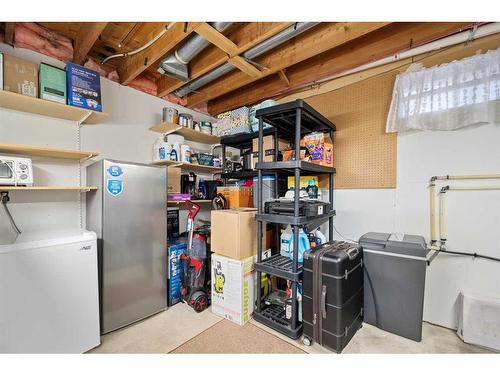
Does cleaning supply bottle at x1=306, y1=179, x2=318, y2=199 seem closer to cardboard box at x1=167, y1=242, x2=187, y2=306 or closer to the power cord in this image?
cardboard box at x1=167, y1=242, x2=187, y2=306

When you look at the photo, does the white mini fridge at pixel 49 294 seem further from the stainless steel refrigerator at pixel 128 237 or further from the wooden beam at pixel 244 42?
the wooden beam at pixel 244 42

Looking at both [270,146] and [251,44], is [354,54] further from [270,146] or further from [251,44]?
[270,146]

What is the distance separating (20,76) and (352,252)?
3.00 meters

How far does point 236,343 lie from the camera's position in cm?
175

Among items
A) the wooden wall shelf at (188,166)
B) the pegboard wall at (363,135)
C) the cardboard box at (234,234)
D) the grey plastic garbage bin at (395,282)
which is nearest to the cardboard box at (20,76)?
the wooden wall shelf at (188,166)

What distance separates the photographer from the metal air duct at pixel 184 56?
1.93 metres

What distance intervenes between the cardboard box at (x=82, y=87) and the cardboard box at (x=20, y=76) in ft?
0.71

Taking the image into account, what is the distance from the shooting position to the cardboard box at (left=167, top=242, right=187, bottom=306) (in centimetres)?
236

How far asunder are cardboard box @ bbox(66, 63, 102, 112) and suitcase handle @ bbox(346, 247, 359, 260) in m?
2.56

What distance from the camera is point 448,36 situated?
186 cm

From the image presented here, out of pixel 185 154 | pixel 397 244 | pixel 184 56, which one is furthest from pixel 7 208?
pixel 397 244

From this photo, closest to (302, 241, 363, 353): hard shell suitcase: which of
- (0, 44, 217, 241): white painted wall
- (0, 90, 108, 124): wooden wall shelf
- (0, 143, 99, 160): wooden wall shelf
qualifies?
(0, 143, 99, 160): wooden wall shelf
